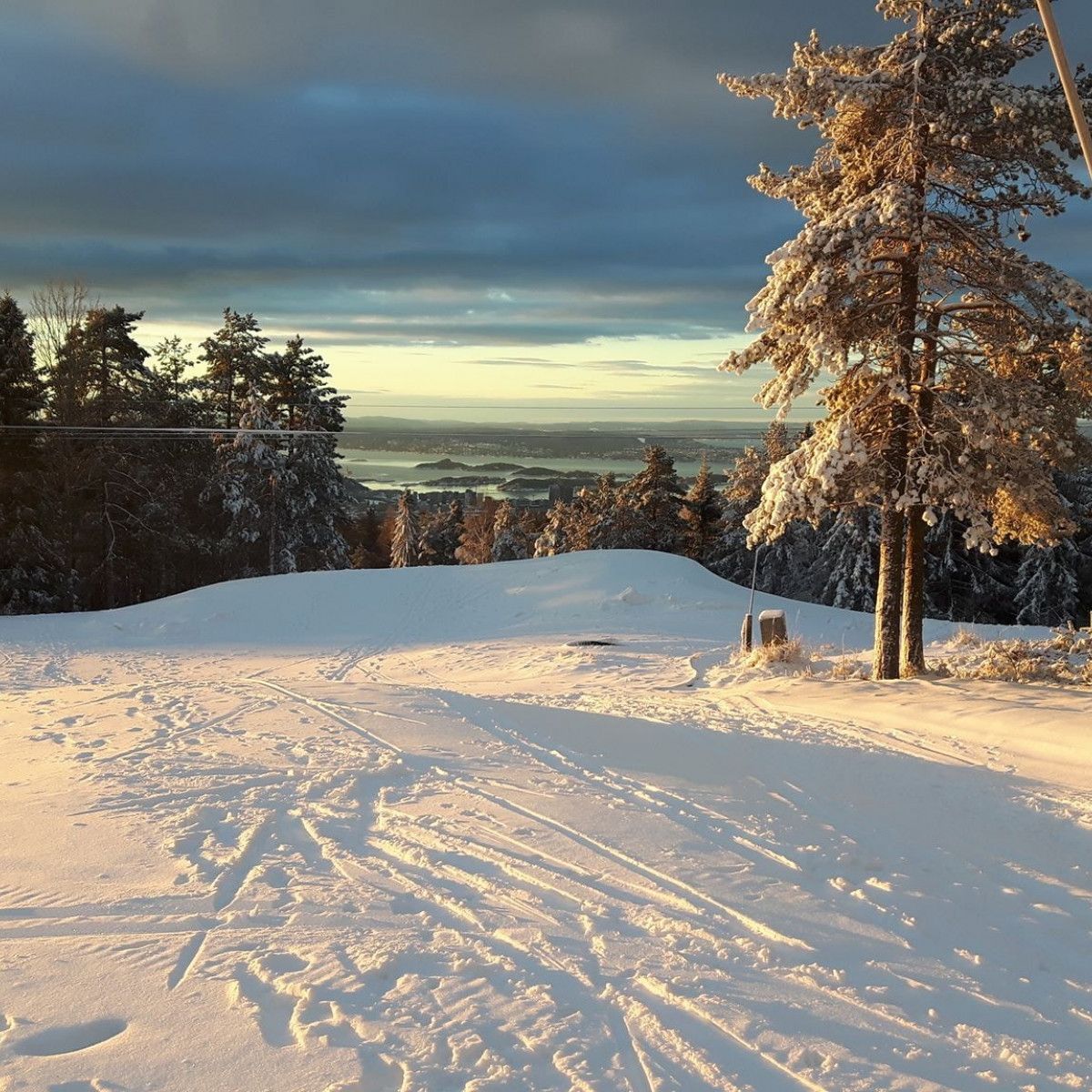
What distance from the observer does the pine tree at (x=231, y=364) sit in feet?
120

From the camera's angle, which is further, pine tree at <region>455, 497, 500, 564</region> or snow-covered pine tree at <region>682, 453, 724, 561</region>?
pine tree at <region>455, 497, 500, 564</region>

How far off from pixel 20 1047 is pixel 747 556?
122 feet

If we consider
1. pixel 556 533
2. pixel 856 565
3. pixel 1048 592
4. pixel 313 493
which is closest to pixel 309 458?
pixel 313 493

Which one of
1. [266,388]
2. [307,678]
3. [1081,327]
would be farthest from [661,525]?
[1081,327]

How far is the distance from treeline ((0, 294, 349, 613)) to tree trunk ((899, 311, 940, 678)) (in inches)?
756

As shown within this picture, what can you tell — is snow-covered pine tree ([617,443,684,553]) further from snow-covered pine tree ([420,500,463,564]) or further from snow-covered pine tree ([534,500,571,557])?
snow-covered pine tree ([420,500,463,564])

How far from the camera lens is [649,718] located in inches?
393

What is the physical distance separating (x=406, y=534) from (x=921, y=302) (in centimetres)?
4493

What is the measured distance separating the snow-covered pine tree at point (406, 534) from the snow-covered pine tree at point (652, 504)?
52.9ft

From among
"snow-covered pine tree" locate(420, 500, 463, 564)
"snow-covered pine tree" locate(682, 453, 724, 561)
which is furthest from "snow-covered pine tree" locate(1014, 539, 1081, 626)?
"snow-covered pine tree" locate(420, 500, 463, 564)

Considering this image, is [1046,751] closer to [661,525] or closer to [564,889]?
[564,889]

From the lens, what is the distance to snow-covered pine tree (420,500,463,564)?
62281mm

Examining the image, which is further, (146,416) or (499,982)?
(146,416)

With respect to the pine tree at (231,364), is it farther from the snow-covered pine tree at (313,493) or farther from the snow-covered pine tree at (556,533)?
the snow-covered pine tree at (556,533)
